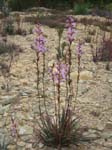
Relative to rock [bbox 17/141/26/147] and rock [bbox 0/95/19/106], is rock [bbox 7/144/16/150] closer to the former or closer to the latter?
rock [bbox 17/141/26/147]

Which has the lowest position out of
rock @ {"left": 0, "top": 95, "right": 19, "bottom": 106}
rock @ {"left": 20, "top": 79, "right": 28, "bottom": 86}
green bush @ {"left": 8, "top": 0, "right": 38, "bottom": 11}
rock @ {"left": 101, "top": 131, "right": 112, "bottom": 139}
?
rock @ {"left": 101, "top": 131, "right": 112, "bottom": 139}

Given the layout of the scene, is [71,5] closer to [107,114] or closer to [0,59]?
[0,59]

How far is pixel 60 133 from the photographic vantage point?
186 inches

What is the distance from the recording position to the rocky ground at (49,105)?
4977mm

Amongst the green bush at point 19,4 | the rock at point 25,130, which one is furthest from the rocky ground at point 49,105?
the green bush at point 19,4

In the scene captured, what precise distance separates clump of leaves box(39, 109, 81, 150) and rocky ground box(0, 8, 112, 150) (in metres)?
0.09

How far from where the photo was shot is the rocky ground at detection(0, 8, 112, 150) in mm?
4977

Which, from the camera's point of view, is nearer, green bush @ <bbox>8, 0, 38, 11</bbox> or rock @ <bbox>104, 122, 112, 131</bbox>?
rock @ <bbox>104, 122, 112, 131</bbox>

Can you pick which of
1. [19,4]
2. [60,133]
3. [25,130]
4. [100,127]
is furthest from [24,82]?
[19,4]

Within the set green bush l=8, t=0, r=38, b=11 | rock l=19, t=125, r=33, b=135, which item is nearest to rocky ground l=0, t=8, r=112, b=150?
rock l=19, t=125, r=33, b=135

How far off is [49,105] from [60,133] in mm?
1166

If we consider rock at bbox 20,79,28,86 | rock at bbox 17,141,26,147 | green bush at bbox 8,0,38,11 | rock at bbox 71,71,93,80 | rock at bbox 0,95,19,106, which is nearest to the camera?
rock at bbox 17,141,26,147

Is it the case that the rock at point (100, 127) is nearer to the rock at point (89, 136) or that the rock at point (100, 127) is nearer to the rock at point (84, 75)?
the rock at point (89, 136)

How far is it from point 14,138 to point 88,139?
89cm
